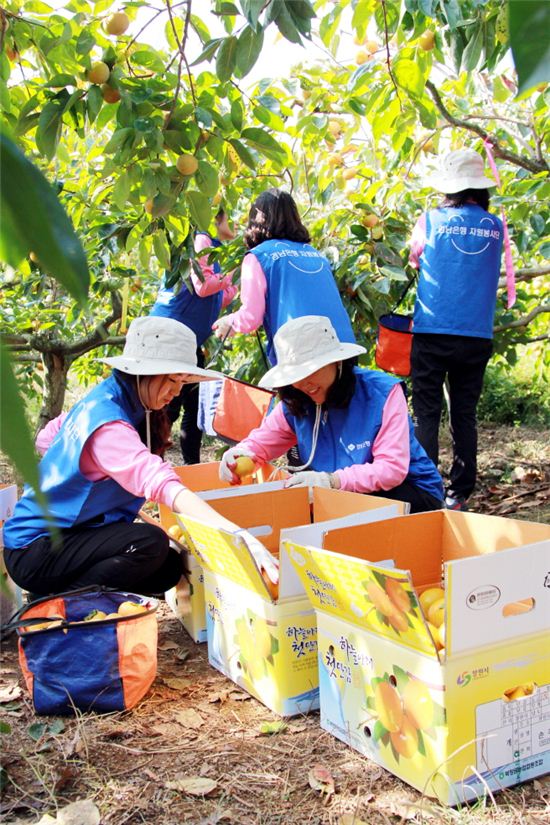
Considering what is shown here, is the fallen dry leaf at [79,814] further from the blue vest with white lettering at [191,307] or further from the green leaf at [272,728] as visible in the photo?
the blue vest with white lettering at [191,307]

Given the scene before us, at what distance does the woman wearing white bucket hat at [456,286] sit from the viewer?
3252 millimetres

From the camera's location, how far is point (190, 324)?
3.81 m

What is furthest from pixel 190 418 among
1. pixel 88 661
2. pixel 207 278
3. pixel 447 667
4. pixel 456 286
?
pixel 447 667

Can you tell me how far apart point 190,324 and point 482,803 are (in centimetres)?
272

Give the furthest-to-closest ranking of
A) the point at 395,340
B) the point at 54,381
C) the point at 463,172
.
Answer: the point at 54,381 → the point at 395,340 → the point at 463,172

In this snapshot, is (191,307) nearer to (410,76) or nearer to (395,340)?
(395,340)

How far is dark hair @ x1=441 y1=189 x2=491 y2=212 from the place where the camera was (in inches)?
129

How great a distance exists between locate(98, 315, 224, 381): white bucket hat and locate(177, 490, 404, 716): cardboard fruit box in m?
0.40

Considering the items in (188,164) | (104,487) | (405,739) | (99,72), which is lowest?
(405,739)

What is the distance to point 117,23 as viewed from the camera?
225 centimetres

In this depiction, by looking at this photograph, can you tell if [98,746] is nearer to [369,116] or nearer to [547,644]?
[547,644]

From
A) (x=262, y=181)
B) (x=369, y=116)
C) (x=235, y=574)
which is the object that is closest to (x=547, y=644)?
(x=235, y=574)

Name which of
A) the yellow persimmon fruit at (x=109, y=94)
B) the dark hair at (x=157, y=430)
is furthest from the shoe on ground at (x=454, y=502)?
the yellow persimmon fruit at (x=109, y=94)

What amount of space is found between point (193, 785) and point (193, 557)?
2.71 ft
